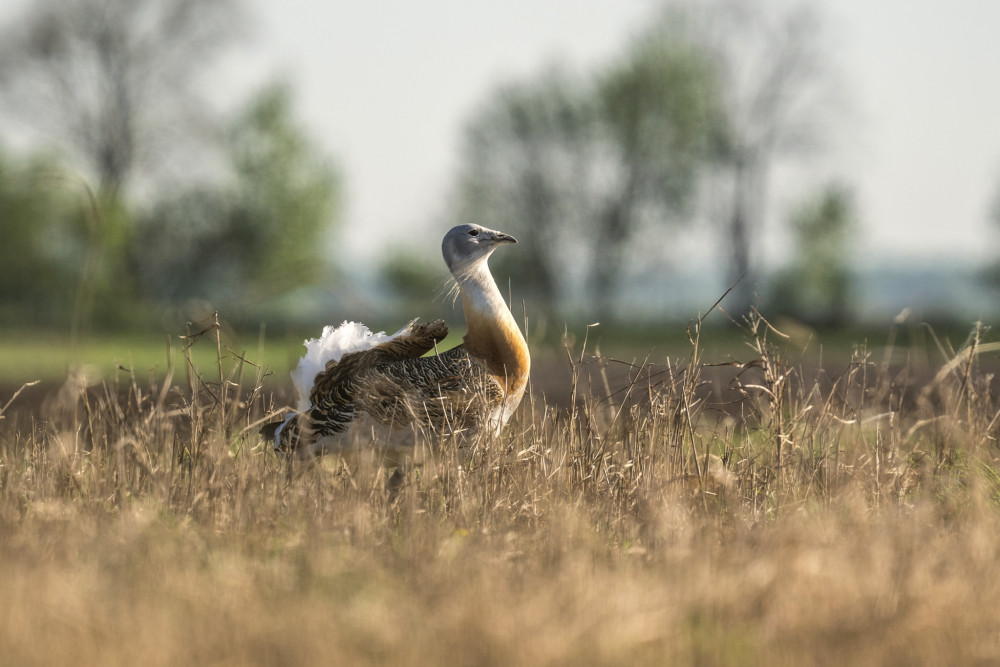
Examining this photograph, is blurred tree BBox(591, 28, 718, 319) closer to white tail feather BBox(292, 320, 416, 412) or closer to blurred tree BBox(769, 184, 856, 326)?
blurred tree BBox(769, 184, 856, 326)

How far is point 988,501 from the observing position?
16.9ft

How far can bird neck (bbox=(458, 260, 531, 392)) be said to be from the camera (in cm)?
573

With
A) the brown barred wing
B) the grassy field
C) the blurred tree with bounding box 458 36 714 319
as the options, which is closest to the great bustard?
the brown barred wing

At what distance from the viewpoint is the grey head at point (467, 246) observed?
5.95 metres

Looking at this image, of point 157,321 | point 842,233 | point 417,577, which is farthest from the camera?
point 842,233

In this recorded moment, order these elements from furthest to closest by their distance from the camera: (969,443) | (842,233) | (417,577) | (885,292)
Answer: (885,292)
(842,233)
(969,443)
(417,577)

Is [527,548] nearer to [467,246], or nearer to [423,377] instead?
[423,377]

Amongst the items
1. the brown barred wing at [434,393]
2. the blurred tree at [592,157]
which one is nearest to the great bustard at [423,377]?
the brown barred wing at [434,393]

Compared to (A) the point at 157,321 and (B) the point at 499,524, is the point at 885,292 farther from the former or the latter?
(B) the point at 499,524

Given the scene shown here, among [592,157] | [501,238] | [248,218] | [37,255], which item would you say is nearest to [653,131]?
[592,157]

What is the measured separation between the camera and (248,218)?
34.2m

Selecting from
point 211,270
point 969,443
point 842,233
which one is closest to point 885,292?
point 842,233

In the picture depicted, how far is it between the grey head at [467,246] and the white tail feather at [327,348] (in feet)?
1.37

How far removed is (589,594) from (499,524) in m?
1.28
